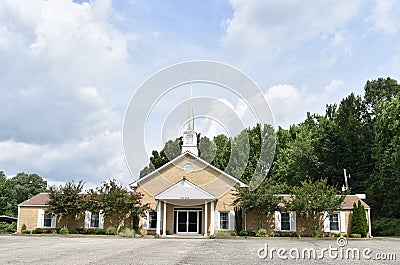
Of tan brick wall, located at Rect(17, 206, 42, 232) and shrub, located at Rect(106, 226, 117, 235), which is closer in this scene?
shrub, located at Rect(106, 226, 117, 235)

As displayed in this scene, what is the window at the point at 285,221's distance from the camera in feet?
102

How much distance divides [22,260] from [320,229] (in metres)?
23.2

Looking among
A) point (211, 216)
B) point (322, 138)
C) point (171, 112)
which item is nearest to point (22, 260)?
point (171, 112)

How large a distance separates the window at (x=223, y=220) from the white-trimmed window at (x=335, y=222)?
6.82m

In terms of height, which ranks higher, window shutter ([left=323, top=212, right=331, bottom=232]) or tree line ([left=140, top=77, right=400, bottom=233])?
tree line ([left=140, top=77, right=400, bottom=233])

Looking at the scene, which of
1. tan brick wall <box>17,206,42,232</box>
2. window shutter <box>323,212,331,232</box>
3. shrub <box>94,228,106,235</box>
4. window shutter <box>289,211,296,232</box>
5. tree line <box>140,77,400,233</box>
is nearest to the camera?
shrub <box>94,228,106,235</box>

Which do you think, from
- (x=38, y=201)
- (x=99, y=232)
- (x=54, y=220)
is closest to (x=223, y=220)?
(x=99, y=232)

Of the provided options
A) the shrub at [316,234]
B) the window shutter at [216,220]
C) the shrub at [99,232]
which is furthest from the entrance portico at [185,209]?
the shrub at [316,234]

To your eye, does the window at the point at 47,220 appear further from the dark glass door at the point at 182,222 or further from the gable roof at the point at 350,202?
the gable roof at the point at 350,202

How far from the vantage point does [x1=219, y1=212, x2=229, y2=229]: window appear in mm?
31795

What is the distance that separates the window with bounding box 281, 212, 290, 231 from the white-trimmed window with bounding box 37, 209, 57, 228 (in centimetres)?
1640

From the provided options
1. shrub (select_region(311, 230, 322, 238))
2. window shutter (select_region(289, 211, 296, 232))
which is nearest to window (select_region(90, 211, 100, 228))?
window shutter (select_region(289, 211, 296, 232))

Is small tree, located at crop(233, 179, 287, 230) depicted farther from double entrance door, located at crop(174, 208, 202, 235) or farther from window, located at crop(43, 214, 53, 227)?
window, located at crop(43, 214, 53, 227)

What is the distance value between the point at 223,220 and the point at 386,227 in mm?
13966
